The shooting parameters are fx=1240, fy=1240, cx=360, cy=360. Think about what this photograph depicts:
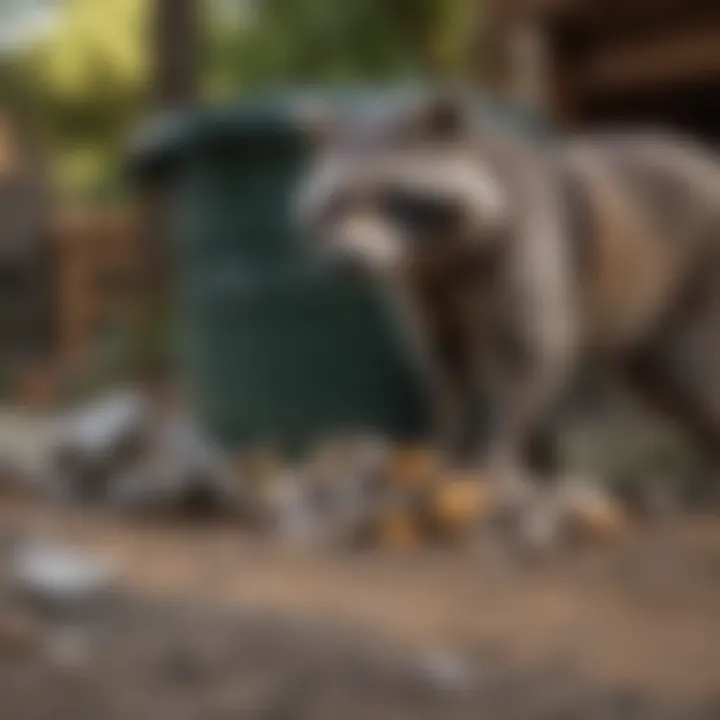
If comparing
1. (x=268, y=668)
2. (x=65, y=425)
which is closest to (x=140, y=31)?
(x=65, y=425)

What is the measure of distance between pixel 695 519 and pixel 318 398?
95 cm

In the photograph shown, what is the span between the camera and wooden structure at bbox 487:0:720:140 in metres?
2.75

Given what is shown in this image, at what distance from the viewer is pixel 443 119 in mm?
1799

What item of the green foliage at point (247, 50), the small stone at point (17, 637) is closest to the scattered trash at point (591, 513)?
the small stone at point (17, 637)

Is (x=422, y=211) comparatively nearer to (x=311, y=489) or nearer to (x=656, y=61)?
(x=311, y=489)

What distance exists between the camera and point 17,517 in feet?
6.34

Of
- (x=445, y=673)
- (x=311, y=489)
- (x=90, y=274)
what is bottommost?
(x=445, y=673)

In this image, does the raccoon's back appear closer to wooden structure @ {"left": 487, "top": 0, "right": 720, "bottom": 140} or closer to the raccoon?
the raccoon

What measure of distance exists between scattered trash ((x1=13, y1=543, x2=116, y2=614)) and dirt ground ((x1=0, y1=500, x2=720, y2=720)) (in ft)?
0.08

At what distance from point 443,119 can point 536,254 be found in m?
0.28

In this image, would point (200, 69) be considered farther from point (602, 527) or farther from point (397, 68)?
point (602, 527)

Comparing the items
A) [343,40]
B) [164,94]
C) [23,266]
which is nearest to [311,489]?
[164,94]

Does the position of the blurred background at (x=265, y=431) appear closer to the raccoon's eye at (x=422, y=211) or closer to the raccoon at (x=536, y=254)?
the raccoon at (x=536, y=254)

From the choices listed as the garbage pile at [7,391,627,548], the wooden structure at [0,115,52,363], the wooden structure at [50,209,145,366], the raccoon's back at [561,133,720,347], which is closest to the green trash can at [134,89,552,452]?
the garbage pile at [7,391,627,548]
